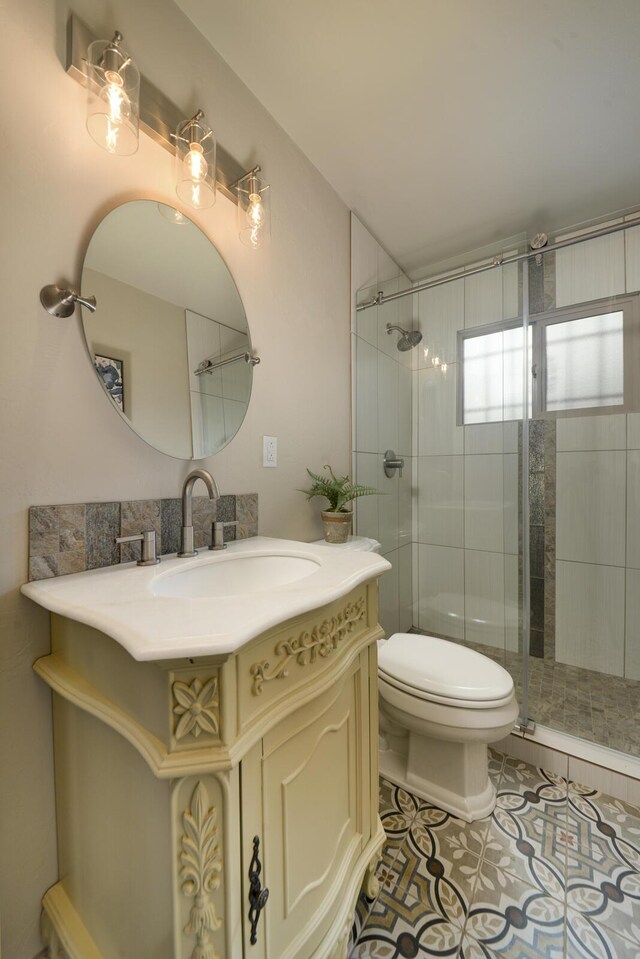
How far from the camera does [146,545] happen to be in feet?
2.86

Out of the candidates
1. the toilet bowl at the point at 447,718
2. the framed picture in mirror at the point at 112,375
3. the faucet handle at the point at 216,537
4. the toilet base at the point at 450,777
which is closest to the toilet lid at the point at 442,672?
the toilet bowl at the point at 447,718

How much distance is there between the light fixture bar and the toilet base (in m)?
1.88

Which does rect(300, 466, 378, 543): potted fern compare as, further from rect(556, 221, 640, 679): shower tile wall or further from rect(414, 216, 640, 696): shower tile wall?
rect(556, 221, 640, 679): shower tile wall

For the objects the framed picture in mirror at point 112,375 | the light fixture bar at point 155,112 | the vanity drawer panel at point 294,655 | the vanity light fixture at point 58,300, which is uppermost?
the light fixture bar at point 155,112

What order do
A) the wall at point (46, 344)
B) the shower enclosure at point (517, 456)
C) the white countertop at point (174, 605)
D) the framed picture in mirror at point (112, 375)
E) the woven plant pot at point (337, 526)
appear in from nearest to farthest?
the white countertop at point (174, 605) < the wall at point (46, 344) < the framed picture in mirror at point (112, 375) < the woven plant pot at point (337, 526) < the shower enclosure at point (517, 456)

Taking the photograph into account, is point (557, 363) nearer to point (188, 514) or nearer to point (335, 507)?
point (335, 507)

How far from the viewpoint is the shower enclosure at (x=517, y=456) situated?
1.68 meters

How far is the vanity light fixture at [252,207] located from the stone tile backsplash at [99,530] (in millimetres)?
851

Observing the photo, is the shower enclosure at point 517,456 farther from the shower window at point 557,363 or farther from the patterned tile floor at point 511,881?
the patterned tile floor at point 511,881

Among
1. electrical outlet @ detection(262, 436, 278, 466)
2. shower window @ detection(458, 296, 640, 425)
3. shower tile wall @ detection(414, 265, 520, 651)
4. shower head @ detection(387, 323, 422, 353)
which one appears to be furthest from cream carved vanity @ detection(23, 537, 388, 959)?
shower head @ detection(387, 323, 422, 353)

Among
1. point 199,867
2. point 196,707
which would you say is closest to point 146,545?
point 196,707

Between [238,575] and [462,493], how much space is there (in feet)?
4.03

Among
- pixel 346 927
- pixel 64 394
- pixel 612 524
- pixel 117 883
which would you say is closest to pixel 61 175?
pixel 64 394

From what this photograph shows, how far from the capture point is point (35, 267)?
76cm
